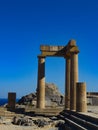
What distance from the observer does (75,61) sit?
1357 inches

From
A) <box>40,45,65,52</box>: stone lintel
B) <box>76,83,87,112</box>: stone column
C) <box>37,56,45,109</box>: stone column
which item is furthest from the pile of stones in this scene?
<box>40,45,65,52</box>: stone lintel

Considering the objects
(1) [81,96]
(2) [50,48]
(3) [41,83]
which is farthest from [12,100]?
(1) [81,96]

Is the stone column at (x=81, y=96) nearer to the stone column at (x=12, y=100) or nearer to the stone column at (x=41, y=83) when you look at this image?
the stone column at (x=41, y=83)

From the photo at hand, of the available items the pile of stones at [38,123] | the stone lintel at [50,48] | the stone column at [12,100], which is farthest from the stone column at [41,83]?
the pile of stones at [38,123]

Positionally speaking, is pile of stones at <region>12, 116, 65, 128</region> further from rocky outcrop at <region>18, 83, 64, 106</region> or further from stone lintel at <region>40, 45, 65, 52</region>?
rocky outcrop at <region>18, 83, 64, 106</region>

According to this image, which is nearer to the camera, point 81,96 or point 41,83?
point 81,96

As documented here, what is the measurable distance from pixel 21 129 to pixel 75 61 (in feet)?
40.3

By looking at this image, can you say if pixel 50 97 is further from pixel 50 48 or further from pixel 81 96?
pixel 81 96

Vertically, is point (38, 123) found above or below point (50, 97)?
below

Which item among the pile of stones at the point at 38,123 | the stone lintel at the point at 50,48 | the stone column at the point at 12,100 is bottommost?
the pile of stones at the point at 38,123

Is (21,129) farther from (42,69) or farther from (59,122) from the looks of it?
(42,69)

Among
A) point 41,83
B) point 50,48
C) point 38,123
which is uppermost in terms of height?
point 50,48

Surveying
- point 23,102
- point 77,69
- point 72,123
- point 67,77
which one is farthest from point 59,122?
point 23,102

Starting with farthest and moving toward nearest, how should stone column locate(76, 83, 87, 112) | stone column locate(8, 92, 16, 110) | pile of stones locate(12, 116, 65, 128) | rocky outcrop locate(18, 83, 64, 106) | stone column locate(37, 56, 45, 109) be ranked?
rocky outcrop locate(18, 83, 64, 106) → stone column locate(8, 92, 16, 110) → stone column locate(37, 56, 45, 109) → stone column locate(76, 83, 87, 112) → pile of stones locate(12, 116, 65, 128)
